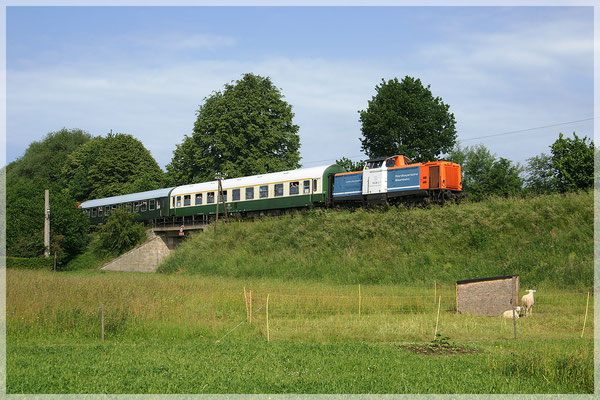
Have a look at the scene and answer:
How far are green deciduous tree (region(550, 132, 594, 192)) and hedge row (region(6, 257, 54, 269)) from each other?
38773 mm

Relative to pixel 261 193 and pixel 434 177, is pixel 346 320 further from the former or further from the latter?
pixel 261 193

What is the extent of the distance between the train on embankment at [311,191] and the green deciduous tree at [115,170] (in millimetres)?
19239

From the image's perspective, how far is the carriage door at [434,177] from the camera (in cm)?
3122

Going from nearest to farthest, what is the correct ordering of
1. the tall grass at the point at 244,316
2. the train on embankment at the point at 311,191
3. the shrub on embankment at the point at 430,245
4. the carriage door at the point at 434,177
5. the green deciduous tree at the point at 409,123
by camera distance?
the tall grass at the point at 244,316, the shrub on embankment at the point at 430,245, the carriage door at the point at 434,177, the train on embankment at the point at 311,191, the green deciduous tree at the point at 409,123

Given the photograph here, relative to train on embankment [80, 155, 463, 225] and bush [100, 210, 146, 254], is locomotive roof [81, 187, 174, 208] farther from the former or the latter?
bush [100, 210, 146, 254]

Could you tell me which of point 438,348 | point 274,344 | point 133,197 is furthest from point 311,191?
point 438,348

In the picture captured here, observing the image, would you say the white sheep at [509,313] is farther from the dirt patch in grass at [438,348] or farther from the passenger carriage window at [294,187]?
the passenger carriage window at [294,187]

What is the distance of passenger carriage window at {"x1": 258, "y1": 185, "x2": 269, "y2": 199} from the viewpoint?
39569 mm

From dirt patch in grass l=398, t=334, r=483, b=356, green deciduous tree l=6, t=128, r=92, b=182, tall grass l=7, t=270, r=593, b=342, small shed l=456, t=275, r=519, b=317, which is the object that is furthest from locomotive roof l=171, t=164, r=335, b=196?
green deciduous tree l=6, t=128, r=92, b=182

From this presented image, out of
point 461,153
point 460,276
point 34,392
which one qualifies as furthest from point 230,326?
point 461,153

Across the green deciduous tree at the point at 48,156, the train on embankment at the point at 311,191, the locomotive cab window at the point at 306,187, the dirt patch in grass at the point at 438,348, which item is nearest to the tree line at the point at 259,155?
the train on embankment at the point at 311,191

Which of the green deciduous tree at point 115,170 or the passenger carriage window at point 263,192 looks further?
the green deciduous tree at point 115,170

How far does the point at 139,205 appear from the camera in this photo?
172ft

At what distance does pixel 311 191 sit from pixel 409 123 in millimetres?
12788
